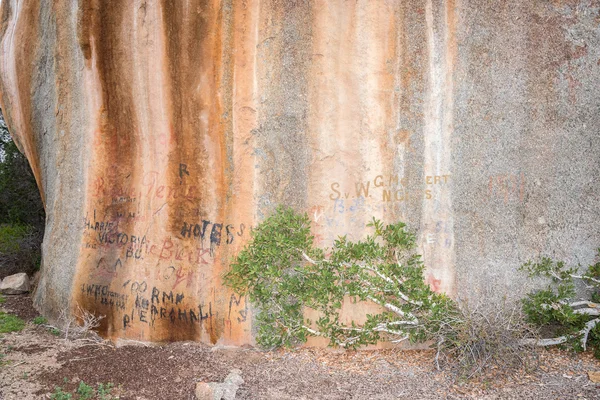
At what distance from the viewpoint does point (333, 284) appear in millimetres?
5145

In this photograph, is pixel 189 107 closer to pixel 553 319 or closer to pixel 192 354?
pixel 192 354

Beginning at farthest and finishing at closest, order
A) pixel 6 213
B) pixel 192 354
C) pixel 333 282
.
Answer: pixel 6 213 < pixel 192 354 < pixel 333 282

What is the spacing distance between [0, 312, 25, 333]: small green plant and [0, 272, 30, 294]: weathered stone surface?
1252mm

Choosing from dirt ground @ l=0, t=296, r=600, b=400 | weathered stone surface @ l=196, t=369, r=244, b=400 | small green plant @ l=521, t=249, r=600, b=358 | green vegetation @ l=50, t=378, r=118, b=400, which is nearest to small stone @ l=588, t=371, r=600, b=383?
dirt ground @ l=0, t=296, r=600, b=400

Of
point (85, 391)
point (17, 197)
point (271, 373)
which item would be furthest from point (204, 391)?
point (17, 197)

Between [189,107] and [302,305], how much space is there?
7.69 feet

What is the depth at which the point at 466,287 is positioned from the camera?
547 cm

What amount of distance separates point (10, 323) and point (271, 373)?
3.47 m

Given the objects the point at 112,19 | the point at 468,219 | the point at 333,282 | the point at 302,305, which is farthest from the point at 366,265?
the point at 112,19

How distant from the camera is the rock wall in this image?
17.8 ft

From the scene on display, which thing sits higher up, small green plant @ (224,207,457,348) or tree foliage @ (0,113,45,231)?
tree foliage @ (0,113,45,231)

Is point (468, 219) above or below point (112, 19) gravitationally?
below

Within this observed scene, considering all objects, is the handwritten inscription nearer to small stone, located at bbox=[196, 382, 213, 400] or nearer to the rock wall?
the rock wall

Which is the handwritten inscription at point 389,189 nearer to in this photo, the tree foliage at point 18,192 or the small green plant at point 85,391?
the small green plant at point 85,391
